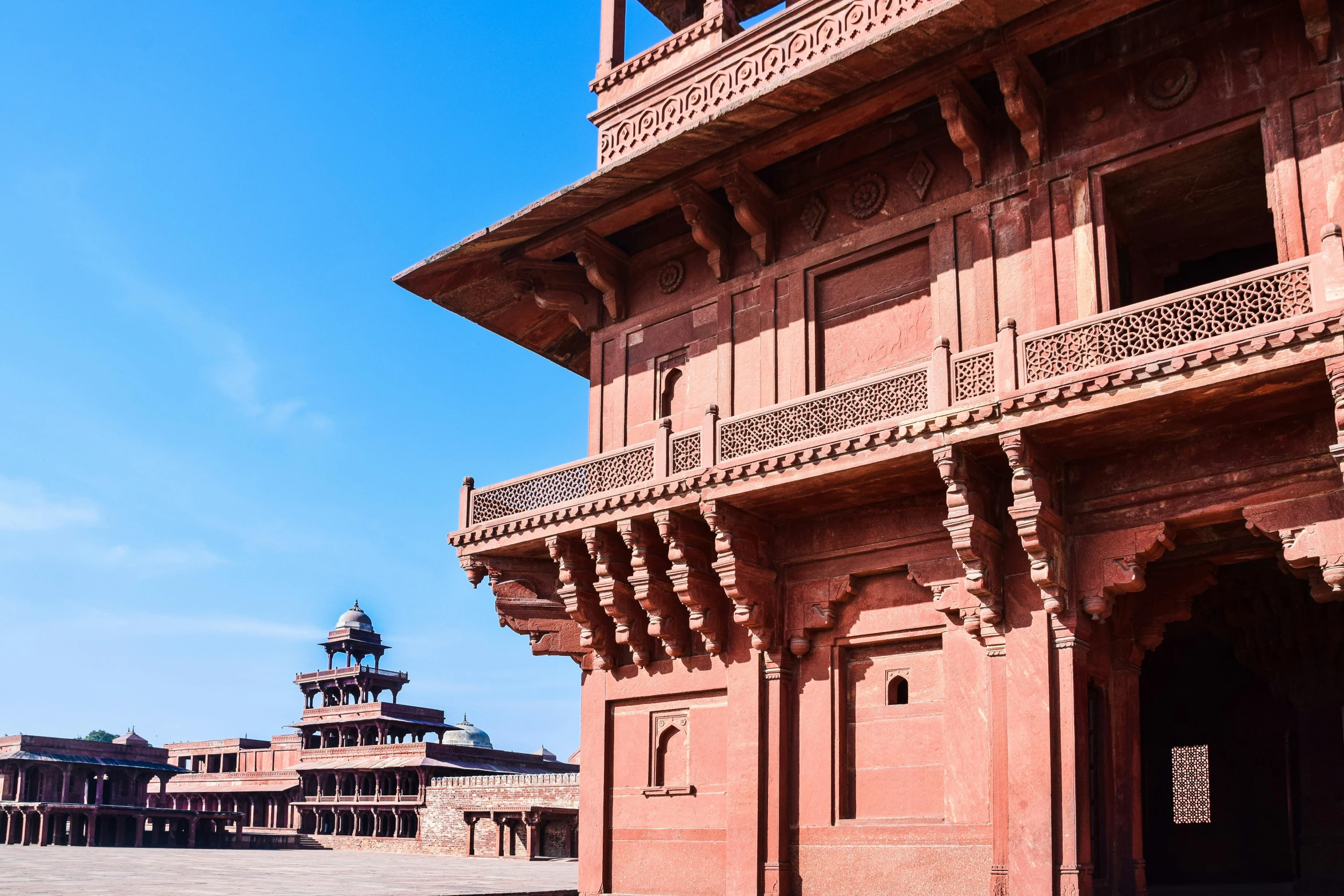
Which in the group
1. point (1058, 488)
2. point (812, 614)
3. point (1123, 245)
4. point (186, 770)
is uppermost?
point (1123, 245)

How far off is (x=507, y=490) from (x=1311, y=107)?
870 centimetres

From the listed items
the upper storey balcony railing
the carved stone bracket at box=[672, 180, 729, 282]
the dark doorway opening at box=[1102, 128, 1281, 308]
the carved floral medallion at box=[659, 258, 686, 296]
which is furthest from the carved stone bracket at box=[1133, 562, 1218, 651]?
the carved floral medallion at box=[659, 258, 686, 296]

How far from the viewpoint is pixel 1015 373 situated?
10.6m

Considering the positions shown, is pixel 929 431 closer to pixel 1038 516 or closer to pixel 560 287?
pixel 1038 516

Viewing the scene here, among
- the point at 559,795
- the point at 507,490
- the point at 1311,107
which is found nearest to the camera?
the point at 1311,107

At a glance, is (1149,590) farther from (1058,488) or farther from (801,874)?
(801,874)

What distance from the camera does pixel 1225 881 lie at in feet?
53.8

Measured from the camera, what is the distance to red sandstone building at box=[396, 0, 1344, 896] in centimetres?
1034

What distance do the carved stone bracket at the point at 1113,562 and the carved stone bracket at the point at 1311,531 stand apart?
77 cm

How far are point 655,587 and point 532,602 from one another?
1941 millimetres

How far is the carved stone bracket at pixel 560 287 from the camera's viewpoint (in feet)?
50.6

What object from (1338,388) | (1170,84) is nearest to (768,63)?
(1170,84)

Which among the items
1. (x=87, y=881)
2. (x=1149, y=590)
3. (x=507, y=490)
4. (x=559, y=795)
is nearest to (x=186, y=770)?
(x=559, y=795)

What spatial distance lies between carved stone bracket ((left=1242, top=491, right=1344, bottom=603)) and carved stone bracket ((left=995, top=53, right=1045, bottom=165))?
12.6ft
